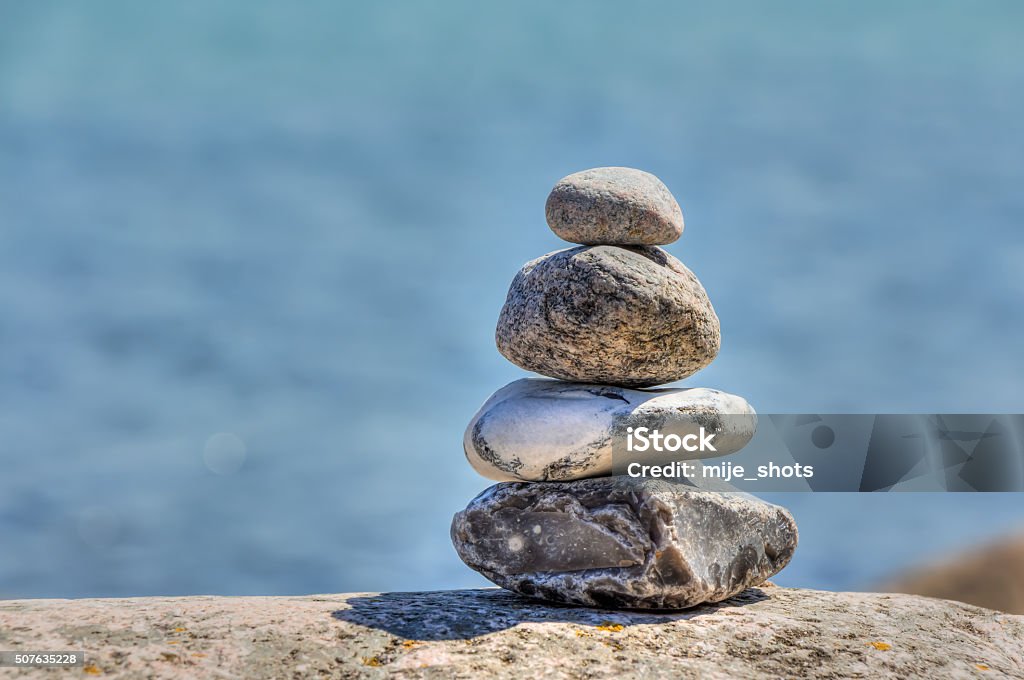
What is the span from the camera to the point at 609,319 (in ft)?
28.1

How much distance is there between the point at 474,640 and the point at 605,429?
92.0 inches

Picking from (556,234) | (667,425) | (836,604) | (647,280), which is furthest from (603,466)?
(836,604)

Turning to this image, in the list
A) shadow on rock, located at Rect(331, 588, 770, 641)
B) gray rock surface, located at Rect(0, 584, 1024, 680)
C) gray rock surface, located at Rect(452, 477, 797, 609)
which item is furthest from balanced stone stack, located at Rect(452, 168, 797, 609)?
gray rock surface, located at Rect(0, 584, 1024, 680)

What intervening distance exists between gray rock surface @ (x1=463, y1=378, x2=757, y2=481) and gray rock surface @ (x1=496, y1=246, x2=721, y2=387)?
265 millimetres

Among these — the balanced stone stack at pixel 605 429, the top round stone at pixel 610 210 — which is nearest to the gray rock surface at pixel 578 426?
the balanced stone stack at pixel 605 429

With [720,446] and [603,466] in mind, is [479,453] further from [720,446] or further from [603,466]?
[720,446]

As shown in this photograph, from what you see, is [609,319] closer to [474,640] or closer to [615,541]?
[615,541]

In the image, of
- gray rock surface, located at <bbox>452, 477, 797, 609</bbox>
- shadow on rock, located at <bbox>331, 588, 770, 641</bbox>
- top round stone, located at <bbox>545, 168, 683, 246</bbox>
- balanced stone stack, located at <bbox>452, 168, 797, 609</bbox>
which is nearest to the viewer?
shadow on rock, located at <bbox>331, 588, 770, 641</bbox>

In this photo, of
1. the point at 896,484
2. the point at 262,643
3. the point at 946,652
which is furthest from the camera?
the point at 896,484

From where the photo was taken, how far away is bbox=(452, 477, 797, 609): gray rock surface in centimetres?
830

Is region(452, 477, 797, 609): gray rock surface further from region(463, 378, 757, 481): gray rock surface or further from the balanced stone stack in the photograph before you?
region(463, 378, 757, 481): gray rock surface

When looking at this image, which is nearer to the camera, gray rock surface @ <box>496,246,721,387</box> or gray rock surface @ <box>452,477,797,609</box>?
gray rock surface @ <box>452,477,797,609</box>

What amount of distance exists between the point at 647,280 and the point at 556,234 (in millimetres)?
1177

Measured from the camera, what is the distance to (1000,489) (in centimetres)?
1039
